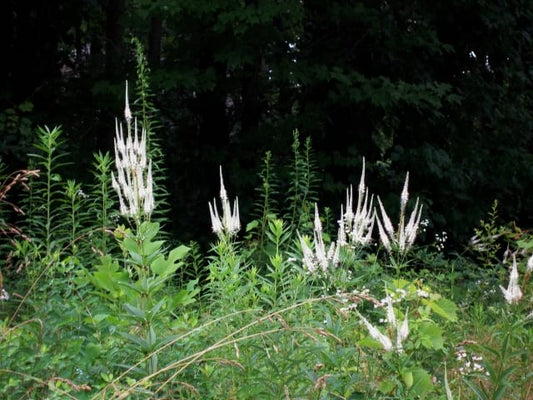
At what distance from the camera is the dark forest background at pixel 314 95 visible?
9102mm

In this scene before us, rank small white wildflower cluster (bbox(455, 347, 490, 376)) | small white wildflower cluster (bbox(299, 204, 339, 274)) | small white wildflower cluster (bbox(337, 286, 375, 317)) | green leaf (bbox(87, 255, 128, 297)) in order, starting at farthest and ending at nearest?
1. small white wildflower cluster (bbox(455, 347, 490, 376))
2. small white wildflower cluster (bbox(299, 204, 339, 274))
3. green leaf (bbox(87, 255, 128, 297))
4. small white wildflower cluster (bbox(337, 286, 375, 317))

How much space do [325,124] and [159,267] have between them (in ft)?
23.4

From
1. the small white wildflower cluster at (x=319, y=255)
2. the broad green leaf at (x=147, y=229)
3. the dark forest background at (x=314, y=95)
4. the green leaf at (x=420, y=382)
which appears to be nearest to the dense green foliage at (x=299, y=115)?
the dark forest background at (x=314, y=95)

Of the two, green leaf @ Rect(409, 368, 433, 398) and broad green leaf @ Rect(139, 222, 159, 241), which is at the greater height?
broad green leaf @ Rect(139, 222, 159, 241)

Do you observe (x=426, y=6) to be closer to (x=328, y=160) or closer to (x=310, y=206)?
(x=328, y=160)

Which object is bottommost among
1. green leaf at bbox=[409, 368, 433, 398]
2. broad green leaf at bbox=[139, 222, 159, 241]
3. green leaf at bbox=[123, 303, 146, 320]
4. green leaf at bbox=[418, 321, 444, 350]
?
green leaf at bbox=[409, 368, 433, 398]

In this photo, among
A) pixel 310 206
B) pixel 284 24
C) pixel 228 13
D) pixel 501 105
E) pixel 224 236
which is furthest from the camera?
pixel 501 105

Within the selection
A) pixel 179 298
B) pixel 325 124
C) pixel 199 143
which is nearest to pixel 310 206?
pixel 325 124

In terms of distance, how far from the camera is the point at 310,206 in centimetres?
751

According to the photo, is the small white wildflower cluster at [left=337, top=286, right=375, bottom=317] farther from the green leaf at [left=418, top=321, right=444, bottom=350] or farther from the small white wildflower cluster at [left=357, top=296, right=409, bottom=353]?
the green leaf at [left=418, top=321, right=444, bottom=350]

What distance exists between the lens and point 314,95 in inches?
400

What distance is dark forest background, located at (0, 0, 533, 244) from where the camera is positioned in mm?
9102

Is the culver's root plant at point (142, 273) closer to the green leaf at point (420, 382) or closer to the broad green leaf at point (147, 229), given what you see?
the broad green leaf at point (147, 229)

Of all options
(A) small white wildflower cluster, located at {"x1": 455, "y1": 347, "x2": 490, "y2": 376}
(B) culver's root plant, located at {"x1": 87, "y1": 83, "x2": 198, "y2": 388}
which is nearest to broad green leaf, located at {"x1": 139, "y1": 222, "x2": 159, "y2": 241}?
(B) culver's root plant, located at {"x1": 87, "y1": 83, "x2": 198, "y2": 388}
